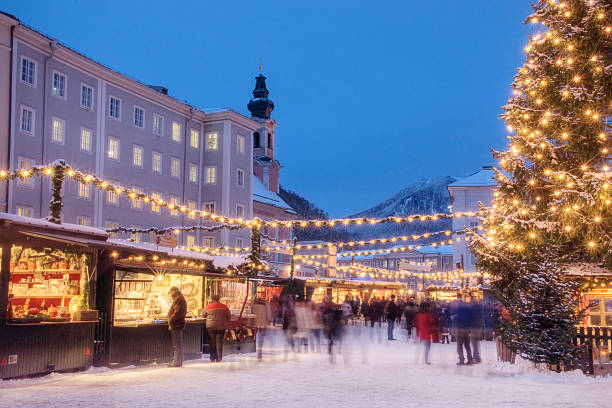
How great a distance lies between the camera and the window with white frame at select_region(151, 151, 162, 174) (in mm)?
46812

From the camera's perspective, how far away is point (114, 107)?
43.3 meters

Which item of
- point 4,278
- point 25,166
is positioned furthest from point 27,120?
point 4,278

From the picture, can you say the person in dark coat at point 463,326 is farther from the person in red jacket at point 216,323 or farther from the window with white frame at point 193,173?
the window with white frame at point 193,173

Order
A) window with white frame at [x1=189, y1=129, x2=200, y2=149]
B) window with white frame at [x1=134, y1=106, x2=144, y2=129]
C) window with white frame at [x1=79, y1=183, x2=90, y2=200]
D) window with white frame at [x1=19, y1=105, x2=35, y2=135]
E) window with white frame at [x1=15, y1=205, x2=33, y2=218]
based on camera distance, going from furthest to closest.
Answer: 1. window with white frame at [x1=189, y1=129, x2=200, y2=149]
2. window with white frame at [x1=134, y1=106, x2=144, y2=129]
3. window with white frame at [x1=79, y1=183, x2=90, y2=200]
4. window with white frame at [x1=19, y1=105, x2=35, y2=135]
5. window with white frame at [x1=15, y1=205, x2=33, y2=218]

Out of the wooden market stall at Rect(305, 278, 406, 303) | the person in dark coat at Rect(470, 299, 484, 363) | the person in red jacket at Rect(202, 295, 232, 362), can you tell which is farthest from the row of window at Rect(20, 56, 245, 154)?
the person in dark coat at Rect(470, 299, 484, 363)

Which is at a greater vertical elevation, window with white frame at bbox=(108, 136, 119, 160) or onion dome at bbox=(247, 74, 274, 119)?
onion dome at bbox=(247, 74, 274, 119)

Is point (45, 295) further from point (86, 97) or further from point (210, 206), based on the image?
point (210, 206)

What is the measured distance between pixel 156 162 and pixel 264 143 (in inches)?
1176

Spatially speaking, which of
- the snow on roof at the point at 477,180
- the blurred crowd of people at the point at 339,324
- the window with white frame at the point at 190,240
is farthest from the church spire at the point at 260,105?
the blurred crowd of people at the point at 339,324

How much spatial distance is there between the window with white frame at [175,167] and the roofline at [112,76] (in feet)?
11.8

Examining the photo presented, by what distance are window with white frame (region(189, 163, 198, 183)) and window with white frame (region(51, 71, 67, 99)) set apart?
13.3 meters

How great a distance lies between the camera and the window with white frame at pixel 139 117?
45156 millimetres

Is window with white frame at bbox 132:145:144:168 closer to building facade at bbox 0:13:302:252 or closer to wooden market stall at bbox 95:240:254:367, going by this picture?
building facade at bbox 0:13:302:252

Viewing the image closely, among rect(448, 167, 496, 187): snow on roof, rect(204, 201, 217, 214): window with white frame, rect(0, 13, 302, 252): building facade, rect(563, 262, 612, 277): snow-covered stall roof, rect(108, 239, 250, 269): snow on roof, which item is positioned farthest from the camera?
rect(448, 167, 496, 187): snow on roof
